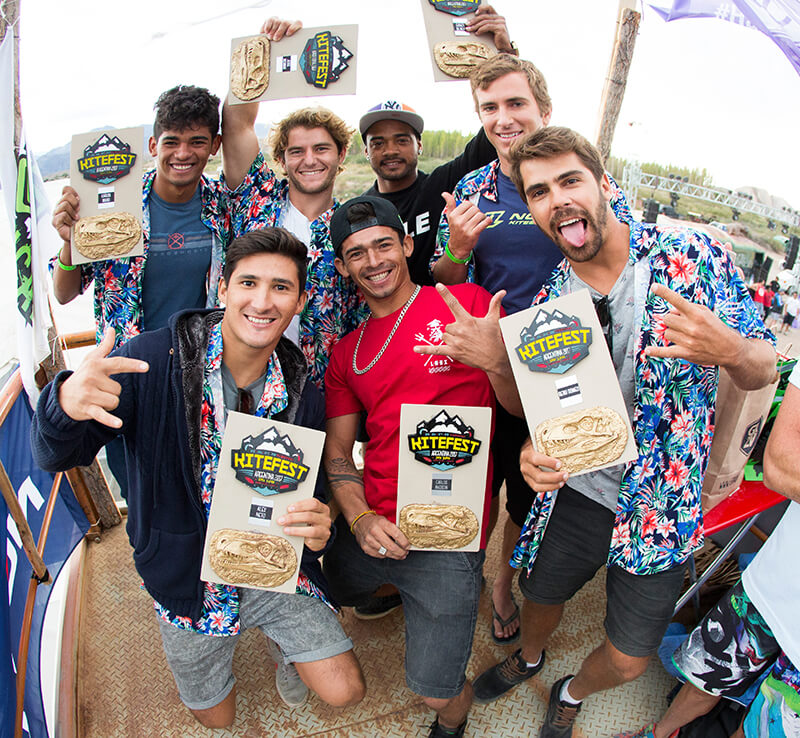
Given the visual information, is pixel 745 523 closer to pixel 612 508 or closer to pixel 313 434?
pixel 612 508

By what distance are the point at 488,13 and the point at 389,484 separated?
1.75 m

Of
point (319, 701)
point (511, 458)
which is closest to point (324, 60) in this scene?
point (511, 458)

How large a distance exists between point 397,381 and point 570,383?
0.71 meters

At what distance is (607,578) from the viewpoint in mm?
1803

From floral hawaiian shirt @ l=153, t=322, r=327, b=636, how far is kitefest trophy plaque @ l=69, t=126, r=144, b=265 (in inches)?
19.9

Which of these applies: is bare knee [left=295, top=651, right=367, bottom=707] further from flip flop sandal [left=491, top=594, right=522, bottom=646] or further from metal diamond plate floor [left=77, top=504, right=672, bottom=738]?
flip flop sandal [left=491, top=594, right=522, bottom=646]

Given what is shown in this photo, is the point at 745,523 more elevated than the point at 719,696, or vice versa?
the point at 745,523

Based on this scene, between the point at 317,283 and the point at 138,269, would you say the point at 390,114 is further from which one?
the point at 138,269

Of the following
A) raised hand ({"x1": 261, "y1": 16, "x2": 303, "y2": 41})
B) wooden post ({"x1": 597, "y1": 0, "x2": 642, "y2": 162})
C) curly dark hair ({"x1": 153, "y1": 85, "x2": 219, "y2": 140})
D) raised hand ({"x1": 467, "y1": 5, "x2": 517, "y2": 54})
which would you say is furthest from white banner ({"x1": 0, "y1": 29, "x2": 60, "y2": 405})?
wooden post ({"x1": 597, "y1": 0, "x2": 642, "y2": 162})

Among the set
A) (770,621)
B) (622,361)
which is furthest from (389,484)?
(770,621)

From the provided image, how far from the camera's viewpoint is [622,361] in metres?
1.62

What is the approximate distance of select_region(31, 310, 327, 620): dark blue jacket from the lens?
5.41 feet

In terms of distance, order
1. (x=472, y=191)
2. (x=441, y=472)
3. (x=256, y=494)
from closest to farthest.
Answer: (x=256, y=494), (x=441, y=472), (x=472, y=191)

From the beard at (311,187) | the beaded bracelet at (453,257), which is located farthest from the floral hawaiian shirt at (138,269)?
the beaded bracelet at (453,257)
